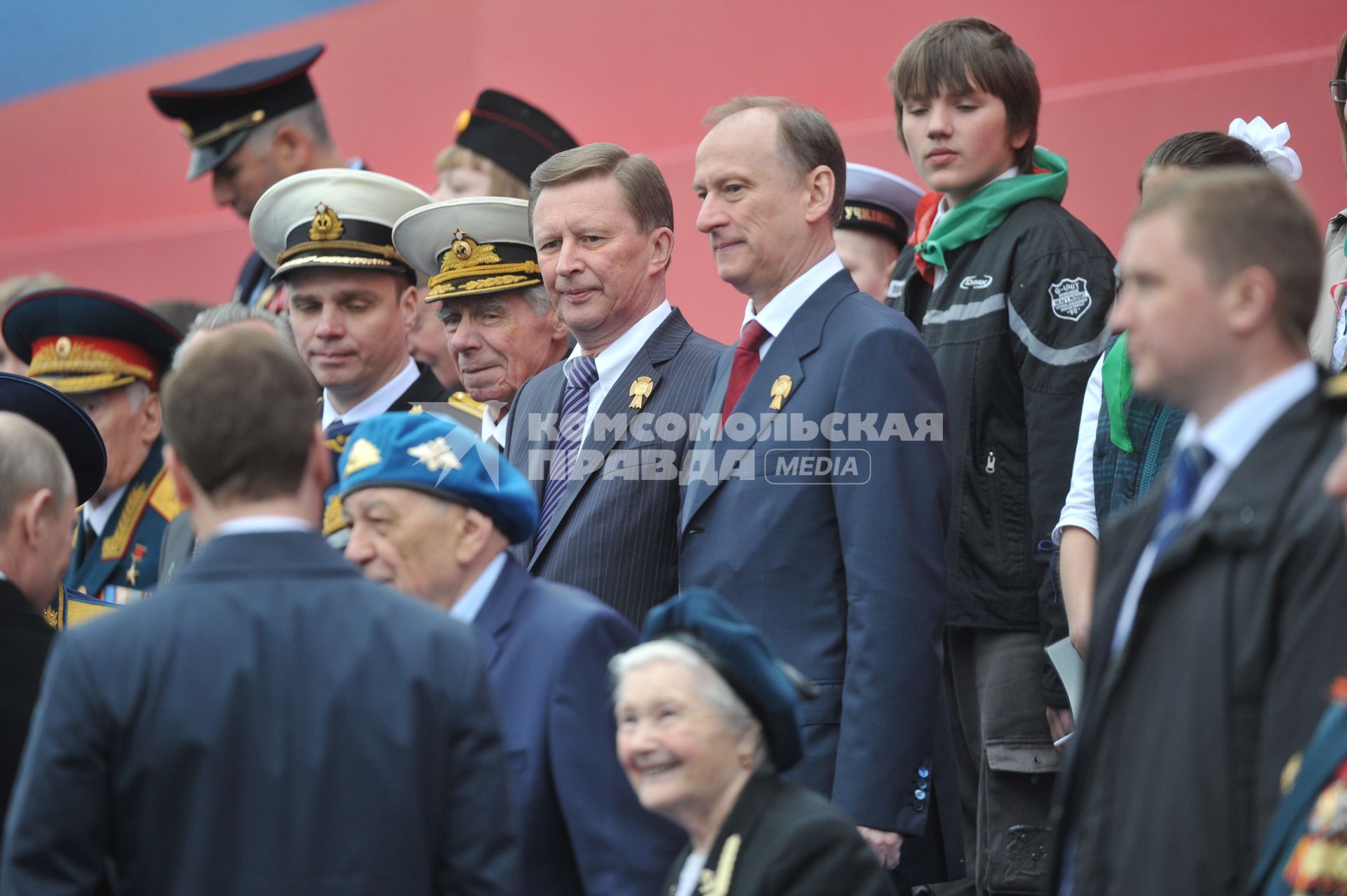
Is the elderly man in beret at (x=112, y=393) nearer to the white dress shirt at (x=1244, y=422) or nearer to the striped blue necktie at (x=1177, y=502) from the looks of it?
the striped blue necktie at (x=1177, y=502)

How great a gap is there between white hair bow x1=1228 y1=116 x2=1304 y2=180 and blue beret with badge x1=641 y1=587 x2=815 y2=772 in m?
2.12

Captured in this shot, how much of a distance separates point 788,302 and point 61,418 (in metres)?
1.83

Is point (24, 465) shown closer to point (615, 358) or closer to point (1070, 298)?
point (615, 358)

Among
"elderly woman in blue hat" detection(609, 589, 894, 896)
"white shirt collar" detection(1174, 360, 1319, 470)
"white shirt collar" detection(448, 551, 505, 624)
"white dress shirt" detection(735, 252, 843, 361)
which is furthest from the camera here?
"white dress shirt" detection(735, 252, 843, 361)

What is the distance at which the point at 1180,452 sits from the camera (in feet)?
7.63

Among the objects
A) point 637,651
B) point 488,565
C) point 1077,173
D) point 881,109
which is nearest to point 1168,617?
point 637,651

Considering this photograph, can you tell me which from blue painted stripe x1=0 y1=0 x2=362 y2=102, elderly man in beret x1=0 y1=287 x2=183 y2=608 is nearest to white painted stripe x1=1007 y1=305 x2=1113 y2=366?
elderly man in beret x1=0 y1=287 x2=183 y2=608

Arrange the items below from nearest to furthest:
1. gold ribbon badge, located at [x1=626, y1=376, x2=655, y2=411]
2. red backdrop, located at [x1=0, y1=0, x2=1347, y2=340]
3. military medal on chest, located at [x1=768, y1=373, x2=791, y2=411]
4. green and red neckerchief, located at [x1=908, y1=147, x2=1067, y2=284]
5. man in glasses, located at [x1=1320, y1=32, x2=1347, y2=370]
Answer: military medal on chest, located at [x1=768, y1=373, x2=791, y2=411], man in glasses, located at [x1=1320, y1=32, x2=1347, y2=370], gold ribbon badge, located at [x1=626, y1=376, x2=655, y2=411], green and red neckerchief, located at [x1=908, y1=147, x2=1067, y2=284], red backdrop, located at [x1=0, y1=0, x2=1347, y2=340]

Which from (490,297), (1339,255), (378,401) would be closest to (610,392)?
(490,297)

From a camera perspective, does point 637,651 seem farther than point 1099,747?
Yes

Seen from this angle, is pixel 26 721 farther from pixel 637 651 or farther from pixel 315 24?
pixel 315 24

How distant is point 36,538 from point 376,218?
196 centimetres

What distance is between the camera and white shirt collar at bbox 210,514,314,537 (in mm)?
2395

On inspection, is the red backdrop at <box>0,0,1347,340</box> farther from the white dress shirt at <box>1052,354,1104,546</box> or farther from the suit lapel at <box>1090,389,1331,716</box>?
the suit lapel at <box>1090,389,1331,716</box>
